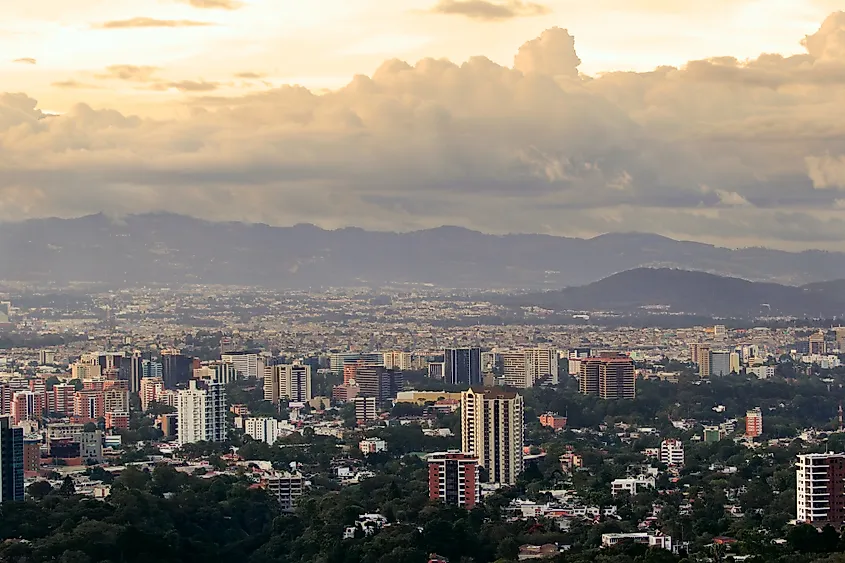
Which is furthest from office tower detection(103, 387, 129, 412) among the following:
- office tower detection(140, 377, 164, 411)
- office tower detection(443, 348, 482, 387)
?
office tower detection(443, 348, 482, 387)

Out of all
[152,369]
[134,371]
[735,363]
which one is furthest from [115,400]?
[735,363]

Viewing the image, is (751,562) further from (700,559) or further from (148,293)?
(148,293)

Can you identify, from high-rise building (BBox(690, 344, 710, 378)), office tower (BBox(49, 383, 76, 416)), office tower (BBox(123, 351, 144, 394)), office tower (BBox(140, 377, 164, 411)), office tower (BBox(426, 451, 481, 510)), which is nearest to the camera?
office tower (BBox(426, 451, 481, 510))

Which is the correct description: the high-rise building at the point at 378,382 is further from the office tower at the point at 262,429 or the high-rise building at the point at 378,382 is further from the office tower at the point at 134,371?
the office tower at the point at 262,429

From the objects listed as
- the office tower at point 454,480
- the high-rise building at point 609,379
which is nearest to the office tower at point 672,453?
the office tower at point 454,480

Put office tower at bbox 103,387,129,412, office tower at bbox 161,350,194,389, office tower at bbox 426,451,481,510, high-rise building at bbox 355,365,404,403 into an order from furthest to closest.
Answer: office tower at bbox 161,350,194,389, high-rise building at bbox 355,365,404,403, office tower at bbox 103,387,129,412, office tower at bbox 426,451,481,510

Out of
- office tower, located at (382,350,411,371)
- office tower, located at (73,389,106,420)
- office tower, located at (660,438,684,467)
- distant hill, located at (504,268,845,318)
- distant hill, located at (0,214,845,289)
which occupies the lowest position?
office tower, located at (660,438,684,467)

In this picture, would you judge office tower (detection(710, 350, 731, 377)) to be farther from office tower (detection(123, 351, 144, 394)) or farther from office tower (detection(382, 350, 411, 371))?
office tower (detection(123, 351, 144, 394))

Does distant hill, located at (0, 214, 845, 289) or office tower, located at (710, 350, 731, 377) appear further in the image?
distant hill, located at (0, 214, 845, 289)
